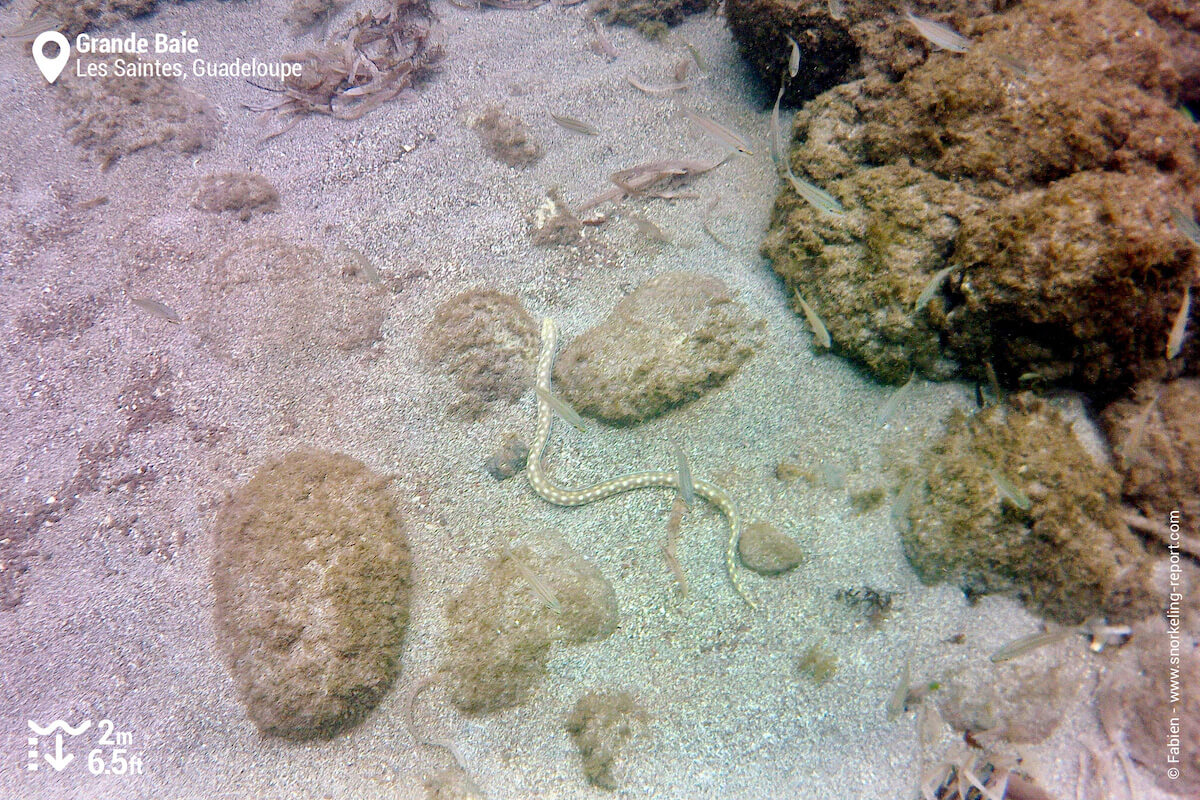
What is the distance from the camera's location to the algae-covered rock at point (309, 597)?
3.47 m

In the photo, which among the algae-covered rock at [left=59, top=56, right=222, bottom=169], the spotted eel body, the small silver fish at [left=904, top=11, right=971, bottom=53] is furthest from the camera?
the algae-covered rock at [left=59, top=56, right=222, bottom=169]

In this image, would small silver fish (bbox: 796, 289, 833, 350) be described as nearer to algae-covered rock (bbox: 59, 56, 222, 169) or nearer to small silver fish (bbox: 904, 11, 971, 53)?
small silver fish (bbox: 904, 11, 971, 53)

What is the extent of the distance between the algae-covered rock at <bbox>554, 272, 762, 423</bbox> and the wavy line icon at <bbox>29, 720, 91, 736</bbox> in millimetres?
4726

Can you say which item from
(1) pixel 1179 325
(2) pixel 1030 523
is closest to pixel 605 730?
(2) pixel 1030 523

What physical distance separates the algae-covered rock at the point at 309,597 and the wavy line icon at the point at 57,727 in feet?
4.07

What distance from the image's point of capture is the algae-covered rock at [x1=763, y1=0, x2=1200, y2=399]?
2979 millimetres

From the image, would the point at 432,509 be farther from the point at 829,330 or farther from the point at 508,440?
the point at 829,330

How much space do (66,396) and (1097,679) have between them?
9135 millimetres

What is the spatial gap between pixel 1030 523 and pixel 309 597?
17.9 feet

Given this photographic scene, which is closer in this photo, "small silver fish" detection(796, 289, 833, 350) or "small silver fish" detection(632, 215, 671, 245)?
"small silver fish" detection(796, 289, 833, 350)

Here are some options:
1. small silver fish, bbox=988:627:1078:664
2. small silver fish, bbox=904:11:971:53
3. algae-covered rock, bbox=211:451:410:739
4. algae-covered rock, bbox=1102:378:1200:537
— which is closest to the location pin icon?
algae-covered rock, bbox=211:451:410:739

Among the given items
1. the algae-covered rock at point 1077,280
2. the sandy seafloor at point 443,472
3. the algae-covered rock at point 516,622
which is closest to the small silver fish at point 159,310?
the sandy seafloor at point 443,472

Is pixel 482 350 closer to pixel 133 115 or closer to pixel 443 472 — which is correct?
pixel 443 472

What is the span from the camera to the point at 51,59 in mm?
6238
